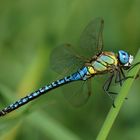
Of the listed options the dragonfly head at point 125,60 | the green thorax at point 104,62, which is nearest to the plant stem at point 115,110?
the dragonfly head at point 125,60

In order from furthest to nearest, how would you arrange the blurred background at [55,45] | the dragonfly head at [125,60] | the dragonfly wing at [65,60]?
the blurred background at [55,45], the dragonfly wing at [65,60], the dragonfly head at [125,60]

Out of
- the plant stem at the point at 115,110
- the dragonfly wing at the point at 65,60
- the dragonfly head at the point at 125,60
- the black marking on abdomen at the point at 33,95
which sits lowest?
the plant stem at the point at 115,110

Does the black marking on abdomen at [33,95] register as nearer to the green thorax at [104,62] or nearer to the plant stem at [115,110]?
the green thorax at [104,62]


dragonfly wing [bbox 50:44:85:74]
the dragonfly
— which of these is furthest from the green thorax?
dragonfly wing [bbox 50:44:85:74]

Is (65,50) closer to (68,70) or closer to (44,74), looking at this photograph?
(68,70)

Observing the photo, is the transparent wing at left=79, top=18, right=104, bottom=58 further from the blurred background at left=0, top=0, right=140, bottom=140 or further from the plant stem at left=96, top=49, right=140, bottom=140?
the plant stem at left=96, top=49, right=140, bottom=140

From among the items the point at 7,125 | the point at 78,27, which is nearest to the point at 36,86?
the point at 78,27

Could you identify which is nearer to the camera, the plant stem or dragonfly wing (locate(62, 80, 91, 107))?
the plant stem
